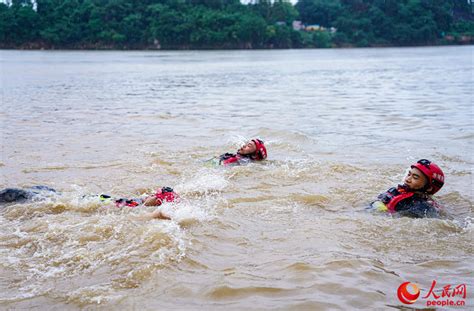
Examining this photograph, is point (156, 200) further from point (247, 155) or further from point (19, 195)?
point (247, 155)

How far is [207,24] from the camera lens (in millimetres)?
102375

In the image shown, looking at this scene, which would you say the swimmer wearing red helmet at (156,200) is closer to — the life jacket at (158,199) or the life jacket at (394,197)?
the life jacket at (158,199)

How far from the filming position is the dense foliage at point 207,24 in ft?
330

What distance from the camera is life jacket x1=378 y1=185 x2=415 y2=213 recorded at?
6.90m

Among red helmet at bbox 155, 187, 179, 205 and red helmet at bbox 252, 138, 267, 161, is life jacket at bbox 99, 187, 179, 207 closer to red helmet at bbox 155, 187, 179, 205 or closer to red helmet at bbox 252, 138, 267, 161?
red helmet at bbox 155, 187, 179, 205

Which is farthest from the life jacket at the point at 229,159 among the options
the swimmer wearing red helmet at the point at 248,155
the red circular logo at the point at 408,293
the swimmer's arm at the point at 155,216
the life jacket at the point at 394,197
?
the red circular logo at the point at 408,293

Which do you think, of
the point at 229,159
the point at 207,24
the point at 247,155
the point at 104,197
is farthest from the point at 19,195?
the point at 207,24

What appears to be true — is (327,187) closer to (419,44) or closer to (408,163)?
(408,163)

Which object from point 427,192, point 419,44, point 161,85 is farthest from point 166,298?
point 419,44

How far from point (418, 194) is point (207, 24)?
9925 cm

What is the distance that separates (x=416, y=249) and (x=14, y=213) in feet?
16.1

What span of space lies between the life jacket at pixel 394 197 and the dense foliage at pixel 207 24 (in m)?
95.7

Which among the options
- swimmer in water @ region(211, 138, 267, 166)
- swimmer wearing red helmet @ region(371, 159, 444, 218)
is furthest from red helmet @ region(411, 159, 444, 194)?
swimmer in water @ region(211, 138, 267, 166)

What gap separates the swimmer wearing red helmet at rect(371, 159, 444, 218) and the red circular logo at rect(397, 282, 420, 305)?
86.9 inches
